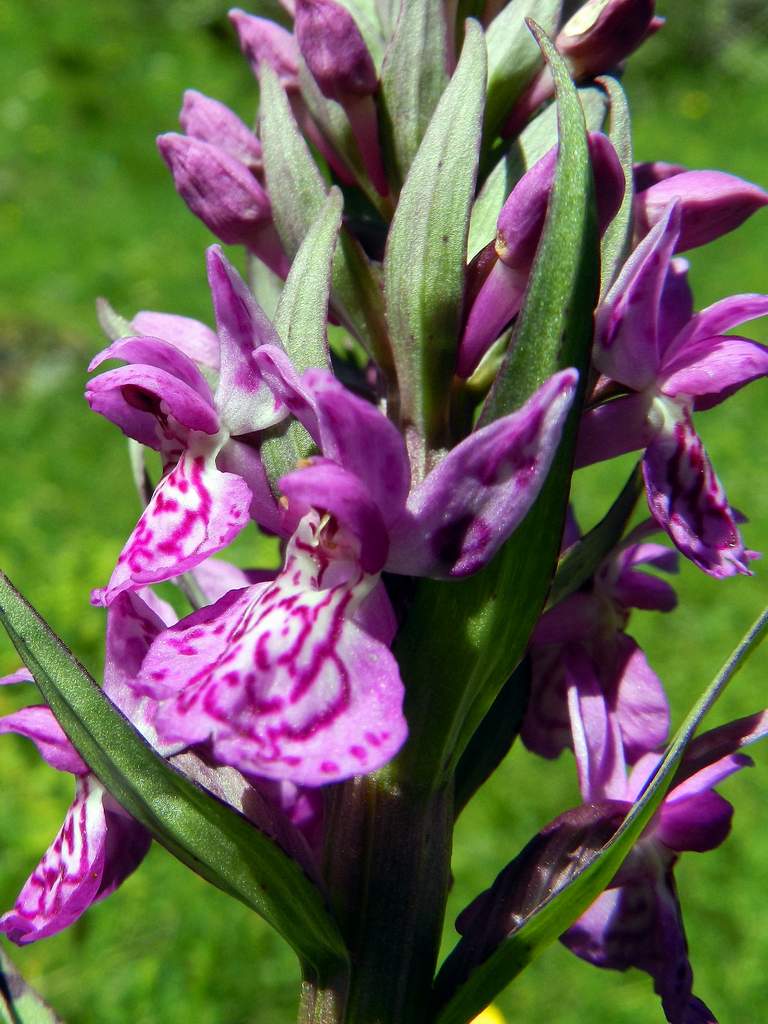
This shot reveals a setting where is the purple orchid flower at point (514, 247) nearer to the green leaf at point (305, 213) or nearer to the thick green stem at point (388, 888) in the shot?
the green leaf at point (305, 213)

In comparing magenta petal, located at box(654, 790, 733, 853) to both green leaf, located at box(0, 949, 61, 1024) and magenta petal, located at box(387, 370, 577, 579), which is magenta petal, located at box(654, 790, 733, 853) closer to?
magenta petal, located at box(387, 370, 577, 579)

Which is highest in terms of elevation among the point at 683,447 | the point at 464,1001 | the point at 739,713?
the point at 683,447

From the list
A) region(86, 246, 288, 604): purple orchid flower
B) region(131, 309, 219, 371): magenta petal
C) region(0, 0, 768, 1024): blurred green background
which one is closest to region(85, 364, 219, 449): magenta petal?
region(86, 246, 288, 604): purple orchid flower

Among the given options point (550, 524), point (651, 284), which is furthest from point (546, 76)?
point (550, 524)

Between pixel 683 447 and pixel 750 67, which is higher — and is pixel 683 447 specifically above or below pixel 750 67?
above

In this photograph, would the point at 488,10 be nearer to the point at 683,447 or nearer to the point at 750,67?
the point at 683,447

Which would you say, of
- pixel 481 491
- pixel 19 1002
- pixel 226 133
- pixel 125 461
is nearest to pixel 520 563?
pixel 481 491

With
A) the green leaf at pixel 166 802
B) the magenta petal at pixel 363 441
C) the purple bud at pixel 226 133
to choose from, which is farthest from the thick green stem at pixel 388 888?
the purple bud at pixel 226 133
